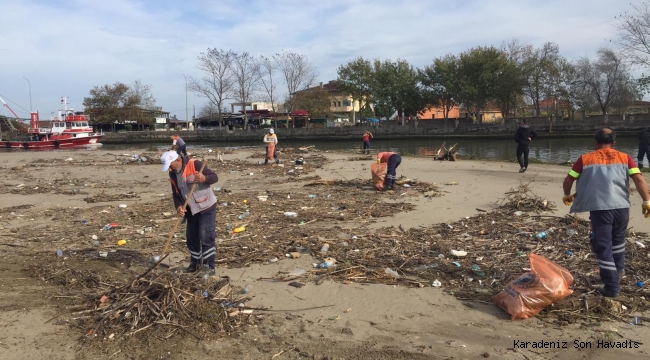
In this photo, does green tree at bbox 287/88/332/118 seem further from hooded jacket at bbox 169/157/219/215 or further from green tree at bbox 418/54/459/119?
hooded jacket at bbox 169/157/219/215

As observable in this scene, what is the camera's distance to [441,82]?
53.1 metres

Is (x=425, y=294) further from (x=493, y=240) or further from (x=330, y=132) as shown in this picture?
(x=330, y=132)

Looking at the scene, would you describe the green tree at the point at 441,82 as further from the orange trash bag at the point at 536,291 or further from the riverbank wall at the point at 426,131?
the orange trash bag at the point at 536,291

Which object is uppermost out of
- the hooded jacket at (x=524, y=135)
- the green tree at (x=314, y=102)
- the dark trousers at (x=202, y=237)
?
the green tree at (x=314, y=102)

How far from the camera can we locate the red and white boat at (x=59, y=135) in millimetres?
38562

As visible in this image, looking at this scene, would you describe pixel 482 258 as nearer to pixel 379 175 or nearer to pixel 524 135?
pixel 379 175

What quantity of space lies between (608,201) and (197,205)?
3.93 metres

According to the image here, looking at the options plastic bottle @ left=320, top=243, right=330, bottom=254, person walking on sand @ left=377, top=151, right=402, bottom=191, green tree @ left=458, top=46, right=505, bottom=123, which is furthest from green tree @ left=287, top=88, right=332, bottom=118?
plastic bottle @ left=320, top=243, right=330, bottom=254

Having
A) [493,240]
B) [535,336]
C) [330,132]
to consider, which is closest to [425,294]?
[535,336]

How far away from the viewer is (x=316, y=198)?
980 centimetres

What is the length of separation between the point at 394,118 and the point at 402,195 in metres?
59.7

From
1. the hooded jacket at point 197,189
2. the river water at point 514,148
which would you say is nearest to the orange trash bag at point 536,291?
the hooded jacket at point 197,189

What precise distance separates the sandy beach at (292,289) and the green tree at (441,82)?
41529mm

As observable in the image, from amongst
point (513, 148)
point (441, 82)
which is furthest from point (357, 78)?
point (513, 148)
